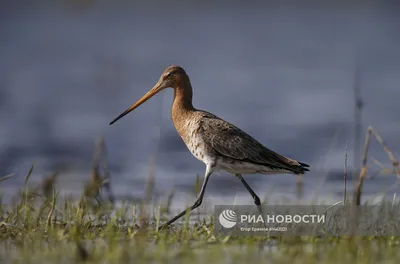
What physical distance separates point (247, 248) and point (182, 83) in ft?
8.01

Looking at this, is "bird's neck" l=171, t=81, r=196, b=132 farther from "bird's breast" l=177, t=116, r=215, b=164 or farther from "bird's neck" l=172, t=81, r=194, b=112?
"bird's breast" l=177, t=116, r=215, b=164

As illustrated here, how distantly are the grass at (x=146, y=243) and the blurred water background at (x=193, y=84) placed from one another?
65 centimetres

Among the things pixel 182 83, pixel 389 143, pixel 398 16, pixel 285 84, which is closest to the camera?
pixel 182 83

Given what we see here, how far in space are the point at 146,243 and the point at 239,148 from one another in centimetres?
163

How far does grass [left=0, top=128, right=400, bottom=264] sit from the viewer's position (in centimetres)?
571

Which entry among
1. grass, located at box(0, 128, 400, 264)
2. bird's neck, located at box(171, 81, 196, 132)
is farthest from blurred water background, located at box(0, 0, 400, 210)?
grass, located at box(0, 128, 400, 264)

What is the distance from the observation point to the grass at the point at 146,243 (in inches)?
225

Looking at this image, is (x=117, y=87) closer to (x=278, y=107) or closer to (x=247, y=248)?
(x=247, y=248)

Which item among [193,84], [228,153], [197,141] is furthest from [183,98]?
[193,84]

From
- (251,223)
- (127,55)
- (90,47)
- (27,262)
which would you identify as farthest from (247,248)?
(90,47)

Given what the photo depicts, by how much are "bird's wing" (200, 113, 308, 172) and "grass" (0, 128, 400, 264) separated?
23.8 inches

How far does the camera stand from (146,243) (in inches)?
249

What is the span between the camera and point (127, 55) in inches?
941

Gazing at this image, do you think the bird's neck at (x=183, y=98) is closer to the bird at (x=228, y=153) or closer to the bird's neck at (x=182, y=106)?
the bird's neck at (x=182, y=106)
